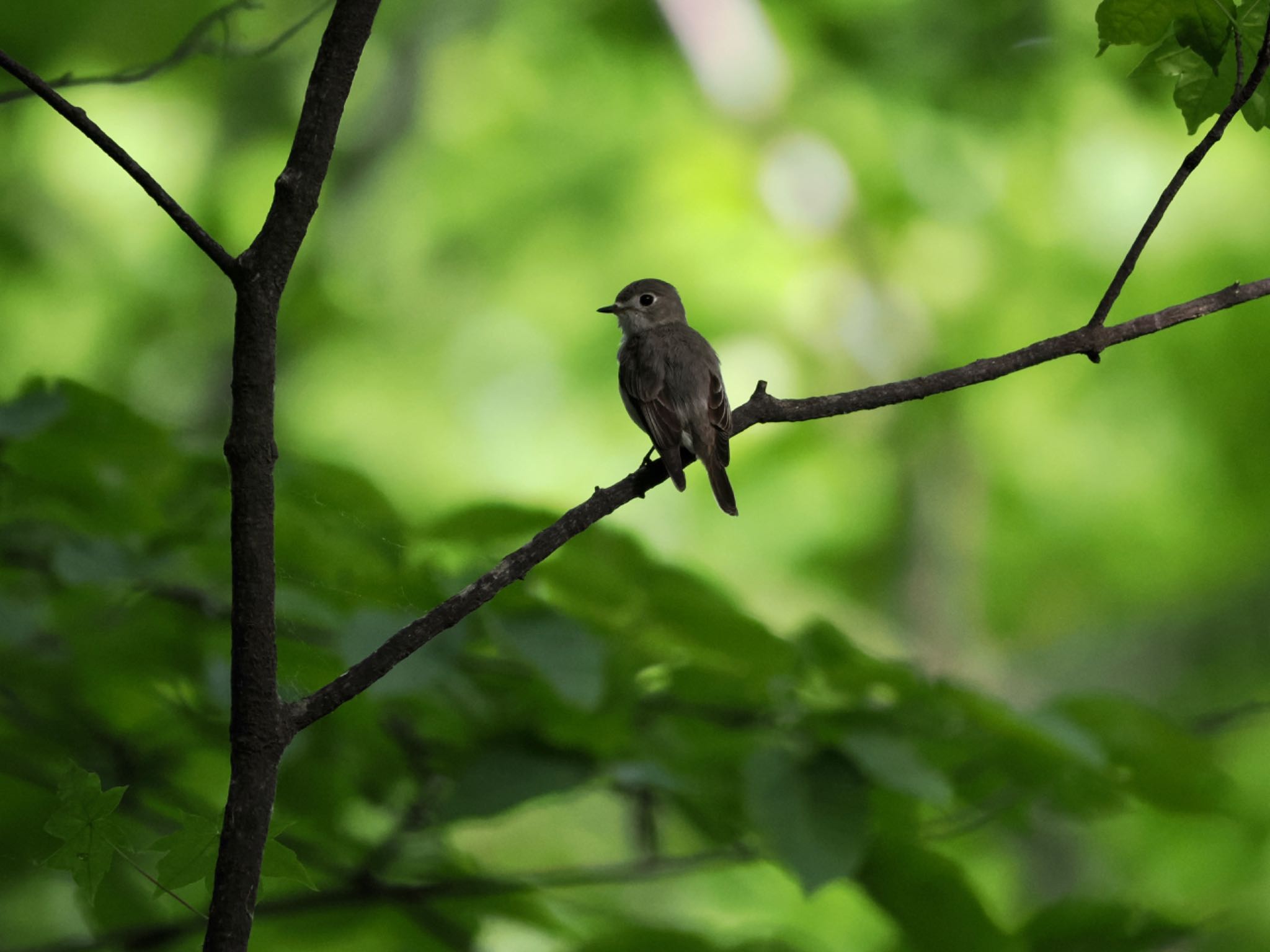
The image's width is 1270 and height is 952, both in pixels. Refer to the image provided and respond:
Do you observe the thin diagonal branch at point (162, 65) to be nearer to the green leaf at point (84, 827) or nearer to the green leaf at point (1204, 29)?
the green leaf at point (84, 827)

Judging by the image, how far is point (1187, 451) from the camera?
789 cm

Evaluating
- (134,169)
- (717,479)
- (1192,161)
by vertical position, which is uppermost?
(717,479)

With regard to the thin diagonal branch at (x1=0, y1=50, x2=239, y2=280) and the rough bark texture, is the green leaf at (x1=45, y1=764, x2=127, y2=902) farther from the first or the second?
the thin diagonal branch at (x1=0, y1=50, x2=239, y2=280)

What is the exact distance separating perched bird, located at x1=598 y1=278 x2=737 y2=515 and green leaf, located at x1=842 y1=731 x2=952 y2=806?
62cm

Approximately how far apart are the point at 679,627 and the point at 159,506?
1.10m

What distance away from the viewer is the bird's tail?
2.87m

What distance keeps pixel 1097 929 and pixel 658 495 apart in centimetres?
601

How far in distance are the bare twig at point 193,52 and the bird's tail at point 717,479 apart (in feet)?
4.97

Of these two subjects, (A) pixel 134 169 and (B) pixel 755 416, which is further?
(B) pixel 755 416

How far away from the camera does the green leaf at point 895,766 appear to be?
6.09 feet

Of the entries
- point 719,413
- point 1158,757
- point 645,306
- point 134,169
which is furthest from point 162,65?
point 645,306

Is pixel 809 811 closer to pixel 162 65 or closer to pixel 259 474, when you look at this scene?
pixel 259 474

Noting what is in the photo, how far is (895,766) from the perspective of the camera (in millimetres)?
1901

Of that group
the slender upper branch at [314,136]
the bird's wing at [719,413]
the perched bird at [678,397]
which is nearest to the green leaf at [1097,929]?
the perched bird at [678,397]
